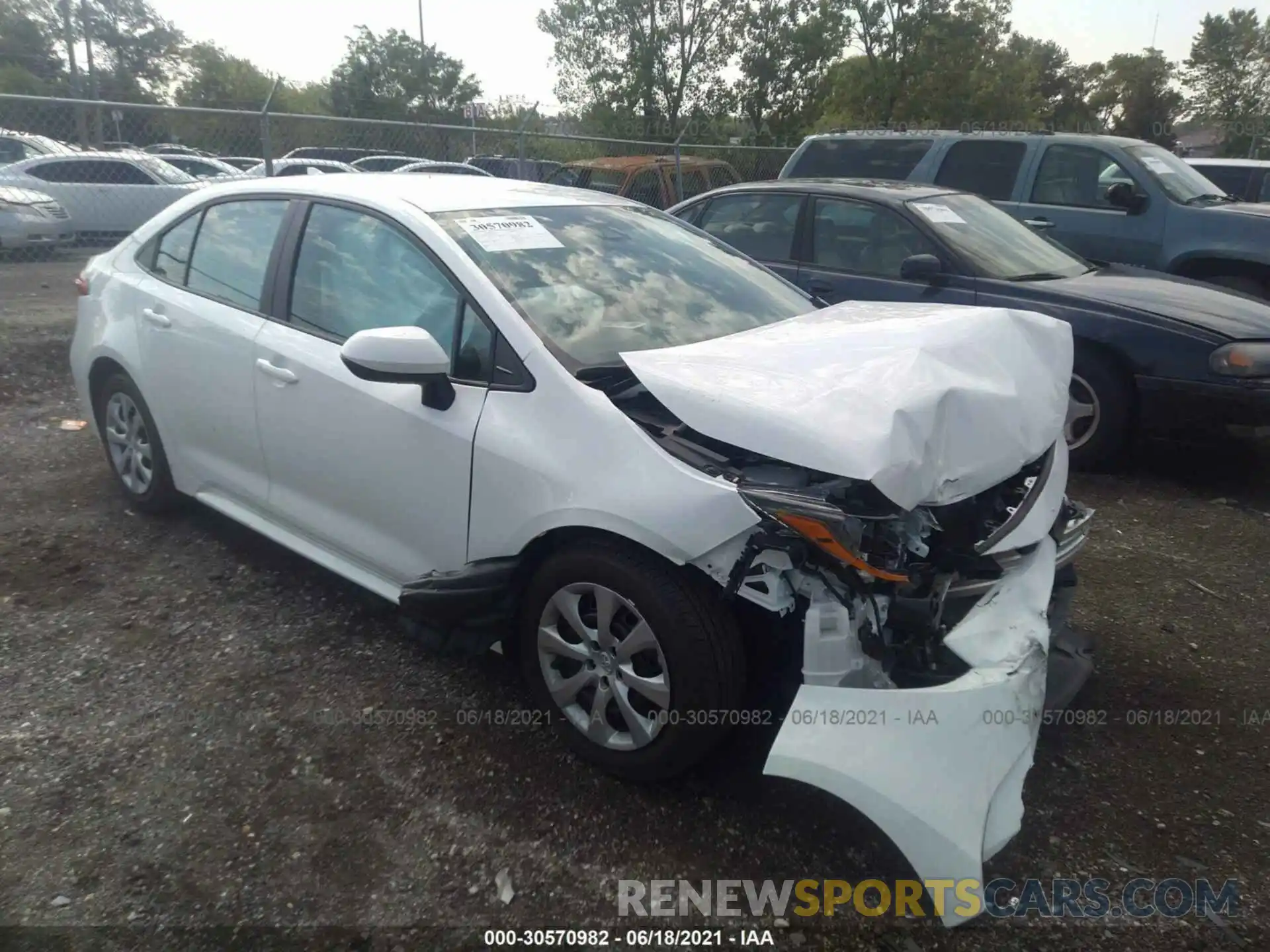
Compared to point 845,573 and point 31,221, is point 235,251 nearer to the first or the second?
point 845,573

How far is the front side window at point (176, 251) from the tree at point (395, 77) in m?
36.0

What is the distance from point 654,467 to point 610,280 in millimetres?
999

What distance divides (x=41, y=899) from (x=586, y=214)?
2.70 meters

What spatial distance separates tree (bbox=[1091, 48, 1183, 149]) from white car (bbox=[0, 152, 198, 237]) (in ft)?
119

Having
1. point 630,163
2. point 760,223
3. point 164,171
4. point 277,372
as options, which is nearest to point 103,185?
point 164,171

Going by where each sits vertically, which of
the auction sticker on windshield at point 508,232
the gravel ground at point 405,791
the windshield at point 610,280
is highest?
the auction sticker on windshield at point 508,232

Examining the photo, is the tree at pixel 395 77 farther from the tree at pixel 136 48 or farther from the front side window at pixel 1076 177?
the front side window at pixel 1076 177

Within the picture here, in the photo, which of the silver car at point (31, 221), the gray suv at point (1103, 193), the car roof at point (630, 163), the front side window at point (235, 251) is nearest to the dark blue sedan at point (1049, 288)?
the gray suv at point (1103, 193)

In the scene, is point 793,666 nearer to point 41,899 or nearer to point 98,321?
point 41,899

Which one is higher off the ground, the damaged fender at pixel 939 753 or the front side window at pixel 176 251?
the front side window at pixel 176 251

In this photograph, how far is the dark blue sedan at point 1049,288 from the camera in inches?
188

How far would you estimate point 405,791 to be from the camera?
262 centimetres

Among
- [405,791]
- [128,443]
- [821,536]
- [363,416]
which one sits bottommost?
[405,791]

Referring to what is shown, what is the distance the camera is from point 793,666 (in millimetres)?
2453
